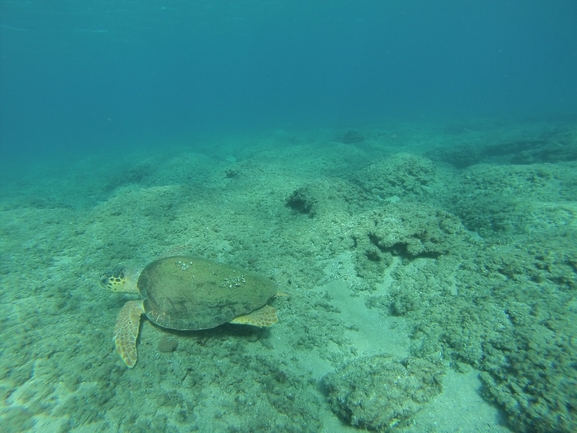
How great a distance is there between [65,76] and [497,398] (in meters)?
125

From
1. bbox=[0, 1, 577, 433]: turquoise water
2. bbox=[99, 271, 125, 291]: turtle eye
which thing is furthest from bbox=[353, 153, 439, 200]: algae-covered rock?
bbox=[99, 271, 125, 291]: turtle eye

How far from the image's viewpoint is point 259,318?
3.59 m

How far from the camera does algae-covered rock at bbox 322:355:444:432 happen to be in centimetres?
273

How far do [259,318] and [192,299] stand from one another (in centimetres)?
91

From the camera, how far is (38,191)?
13227 mm

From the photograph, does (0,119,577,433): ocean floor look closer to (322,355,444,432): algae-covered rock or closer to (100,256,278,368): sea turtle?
(322,355,444,432): algae-covered rock

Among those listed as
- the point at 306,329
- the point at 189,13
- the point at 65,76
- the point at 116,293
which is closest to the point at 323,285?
the point at 306,329

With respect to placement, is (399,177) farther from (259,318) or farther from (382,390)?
(382,390)

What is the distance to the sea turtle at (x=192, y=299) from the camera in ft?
11.2

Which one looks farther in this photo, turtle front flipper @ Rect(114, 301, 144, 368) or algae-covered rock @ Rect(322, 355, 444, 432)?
turtle front flipper @ Rect(114, 301, 144, 368)

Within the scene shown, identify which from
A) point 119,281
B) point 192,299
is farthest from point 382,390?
point 119,281

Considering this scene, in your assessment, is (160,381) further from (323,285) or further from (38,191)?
(38,191)

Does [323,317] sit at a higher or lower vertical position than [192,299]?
lower

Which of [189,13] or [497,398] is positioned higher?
[189,13]
